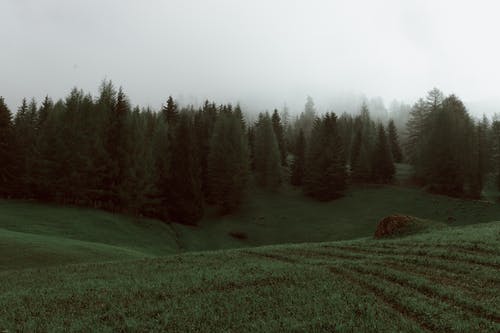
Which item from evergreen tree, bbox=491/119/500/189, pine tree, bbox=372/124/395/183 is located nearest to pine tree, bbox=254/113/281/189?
pine tree, bbox=372/124/395/183

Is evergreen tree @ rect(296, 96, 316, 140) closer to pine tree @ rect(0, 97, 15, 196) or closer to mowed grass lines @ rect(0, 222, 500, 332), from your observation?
pine tree @ rect(0, 97, 15, 196)

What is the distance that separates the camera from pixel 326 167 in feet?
283

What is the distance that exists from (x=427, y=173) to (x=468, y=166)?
8.07 metres

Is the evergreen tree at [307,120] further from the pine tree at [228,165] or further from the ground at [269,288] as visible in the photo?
the ground at [269,288]

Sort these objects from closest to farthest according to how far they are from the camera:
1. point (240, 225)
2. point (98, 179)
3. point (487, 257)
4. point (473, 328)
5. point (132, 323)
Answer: point (473, 328)
point (132, 323)
point (487, 257)
point (98, 179)
point (240, 225)

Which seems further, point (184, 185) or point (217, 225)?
point (217, 225)

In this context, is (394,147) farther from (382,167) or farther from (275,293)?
(275,293)

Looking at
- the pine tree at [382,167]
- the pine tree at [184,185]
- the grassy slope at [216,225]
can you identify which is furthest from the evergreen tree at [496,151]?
the pine tree at [184,185]

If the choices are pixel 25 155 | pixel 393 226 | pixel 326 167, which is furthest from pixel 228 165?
pixel 393 226

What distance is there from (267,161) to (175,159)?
29.9 meters

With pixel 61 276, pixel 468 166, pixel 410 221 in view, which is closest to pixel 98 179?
pixel 61 276

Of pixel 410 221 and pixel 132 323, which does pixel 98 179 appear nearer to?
pixel 410 221

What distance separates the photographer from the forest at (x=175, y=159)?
208ft

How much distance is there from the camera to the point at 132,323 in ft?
41.2
